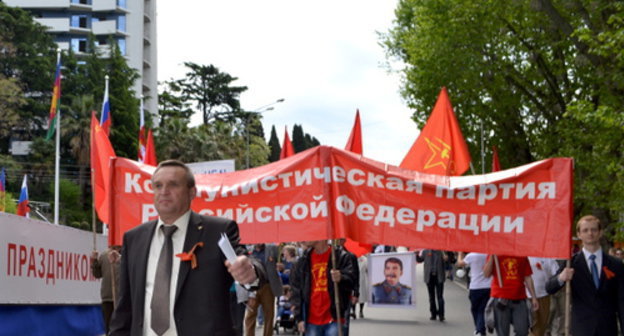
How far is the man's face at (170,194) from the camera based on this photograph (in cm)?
450

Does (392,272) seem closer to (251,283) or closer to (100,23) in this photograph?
(251,283)

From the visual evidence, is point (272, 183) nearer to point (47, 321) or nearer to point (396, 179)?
point (396, 179)

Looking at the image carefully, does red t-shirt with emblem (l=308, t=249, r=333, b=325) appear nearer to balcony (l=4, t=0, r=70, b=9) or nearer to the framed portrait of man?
the framed portrait of man

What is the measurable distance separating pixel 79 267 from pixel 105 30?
251 feet

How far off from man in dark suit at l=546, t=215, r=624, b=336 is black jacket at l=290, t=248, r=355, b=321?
247 cm

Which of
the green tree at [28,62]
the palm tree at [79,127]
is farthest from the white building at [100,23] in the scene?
the palm tree at [79,127]

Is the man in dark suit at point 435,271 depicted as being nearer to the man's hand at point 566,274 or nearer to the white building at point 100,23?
Answer: the man's hand at point 566,274

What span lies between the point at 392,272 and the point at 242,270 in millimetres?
15828

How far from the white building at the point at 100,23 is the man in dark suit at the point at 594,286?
8027 cm

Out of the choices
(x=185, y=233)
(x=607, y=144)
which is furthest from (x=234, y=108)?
(x=185, y=233)

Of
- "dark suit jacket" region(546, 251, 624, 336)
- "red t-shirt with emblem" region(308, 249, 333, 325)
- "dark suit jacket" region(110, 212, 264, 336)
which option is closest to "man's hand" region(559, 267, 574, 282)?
"dark suit jacket" region(546, 251, 624, 336)

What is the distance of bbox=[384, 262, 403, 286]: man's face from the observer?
64.1 feet

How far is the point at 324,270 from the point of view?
32.1 ft

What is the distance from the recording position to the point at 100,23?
87625 millimetres
